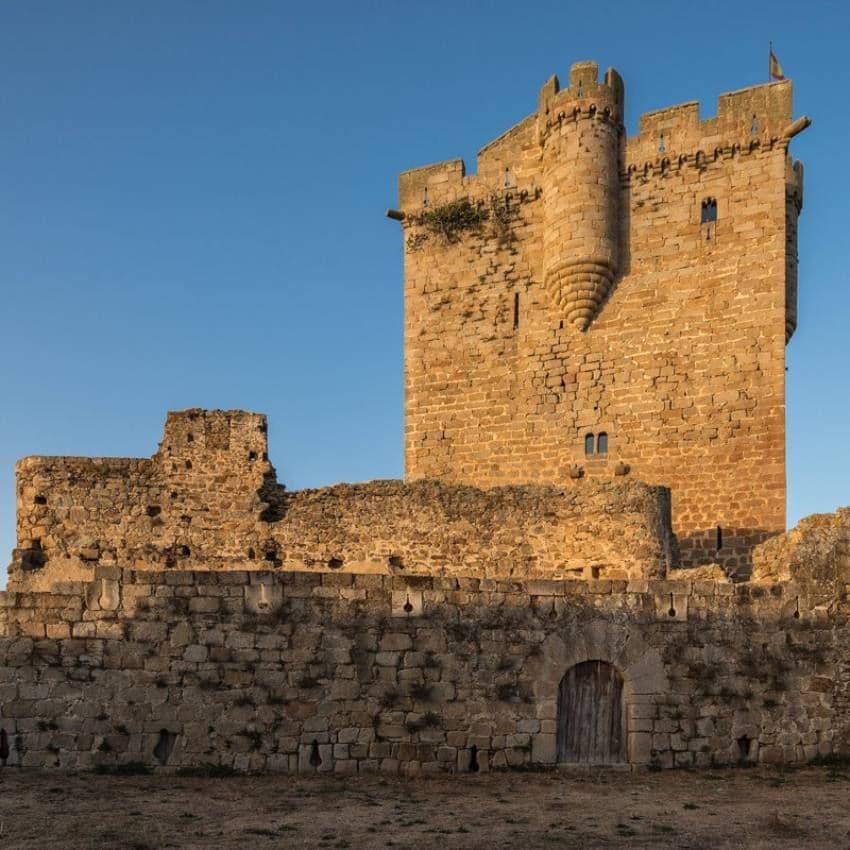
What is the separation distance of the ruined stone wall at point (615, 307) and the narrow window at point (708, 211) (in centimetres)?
10

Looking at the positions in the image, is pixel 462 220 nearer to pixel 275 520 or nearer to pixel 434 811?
pixel 275 520

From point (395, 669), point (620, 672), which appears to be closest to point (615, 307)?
point (620, 672)

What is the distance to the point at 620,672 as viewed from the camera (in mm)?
12672

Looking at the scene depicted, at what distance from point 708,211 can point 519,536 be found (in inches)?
380

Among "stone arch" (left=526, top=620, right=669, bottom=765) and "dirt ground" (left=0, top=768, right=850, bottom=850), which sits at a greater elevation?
"stone arch" (left=526, top=620, right=669, bottom=765)

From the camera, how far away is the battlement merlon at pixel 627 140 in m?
22.4

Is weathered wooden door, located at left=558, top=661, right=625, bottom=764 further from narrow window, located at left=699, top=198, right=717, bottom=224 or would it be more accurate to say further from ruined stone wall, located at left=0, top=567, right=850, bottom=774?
narrow window, located at left=699, top=198, right=717, bottom=224

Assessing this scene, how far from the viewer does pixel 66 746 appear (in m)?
11.5

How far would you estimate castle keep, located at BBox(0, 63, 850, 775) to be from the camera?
39.1 feet

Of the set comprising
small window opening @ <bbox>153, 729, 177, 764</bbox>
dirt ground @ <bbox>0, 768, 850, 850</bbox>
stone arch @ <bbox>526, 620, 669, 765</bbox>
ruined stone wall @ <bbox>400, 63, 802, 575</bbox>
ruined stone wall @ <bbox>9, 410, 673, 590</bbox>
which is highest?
ruined stone wall @ <bbox>400, 63, 802, 575</bbox>

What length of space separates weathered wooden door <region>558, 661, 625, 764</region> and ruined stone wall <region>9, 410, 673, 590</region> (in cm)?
352

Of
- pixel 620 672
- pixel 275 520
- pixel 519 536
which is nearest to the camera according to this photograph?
pixel 620 672

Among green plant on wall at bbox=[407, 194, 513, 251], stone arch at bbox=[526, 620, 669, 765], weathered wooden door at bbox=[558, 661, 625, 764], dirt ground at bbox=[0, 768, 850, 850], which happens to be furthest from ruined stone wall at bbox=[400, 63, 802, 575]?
dirt ground at bbox=[0, 768, 850, 850]

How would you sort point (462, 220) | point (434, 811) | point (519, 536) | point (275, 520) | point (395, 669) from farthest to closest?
point (462, 220) < point (275, 520) < point (519, 536) < point (395, 669) < point (434, 811)
